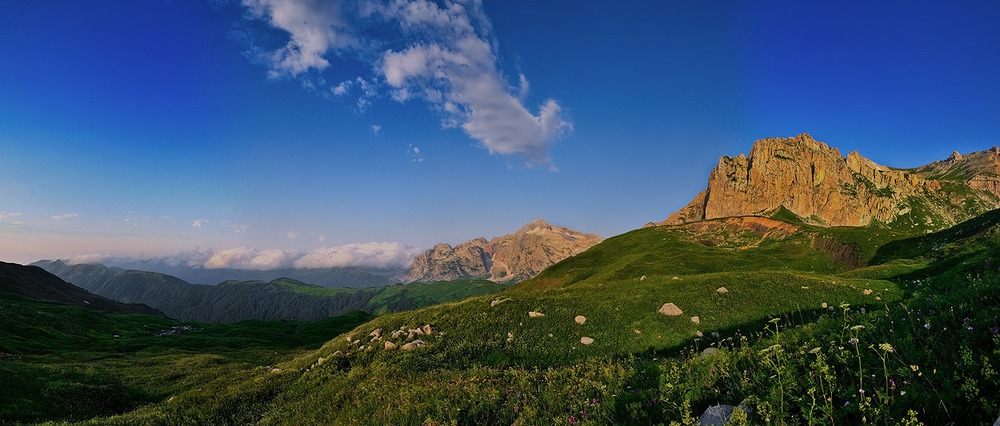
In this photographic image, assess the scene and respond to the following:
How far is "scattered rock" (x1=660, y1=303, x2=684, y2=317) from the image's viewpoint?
26.1 metres

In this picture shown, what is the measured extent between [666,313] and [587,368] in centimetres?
1604

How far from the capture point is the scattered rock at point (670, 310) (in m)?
26.1

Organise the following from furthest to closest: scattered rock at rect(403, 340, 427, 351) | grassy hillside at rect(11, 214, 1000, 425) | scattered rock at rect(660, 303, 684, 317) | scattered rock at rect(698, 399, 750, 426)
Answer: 1. scattered rock at rect(660, 303, 684, 317)
2. scattered rock at rect(403, 340, 427, 351)
3. scattered rock at rect(698, 399, 750, 426)
4. grassy hillside at rect(11, 214, 1000, 425)

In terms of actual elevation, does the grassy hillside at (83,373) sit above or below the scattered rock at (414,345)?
below

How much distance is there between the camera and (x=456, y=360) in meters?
19.6

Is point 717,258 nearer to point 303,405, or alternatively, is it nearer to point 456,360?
point 456,360

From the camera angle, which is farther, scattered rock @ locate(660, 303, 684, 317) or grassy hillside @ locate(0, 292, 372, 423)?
scattered rock @ locate(660, 303, 684, 317)

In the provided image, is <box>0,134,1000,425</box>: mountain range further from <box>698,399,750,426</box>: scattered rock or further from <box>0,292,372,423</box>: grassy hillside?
<box>0,292,372,423</box>: grassy hillside

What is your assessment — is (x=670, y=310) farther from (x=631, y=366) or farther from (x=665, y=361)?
(x=631, y=366)

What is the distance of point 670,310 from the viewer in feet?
86.8

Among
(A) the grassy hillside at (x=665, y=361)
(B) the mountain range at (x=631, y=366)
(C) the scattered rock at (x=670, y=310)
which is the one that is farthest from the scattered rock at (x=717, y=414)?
(C) the scattered rock at (x=670, y=310)

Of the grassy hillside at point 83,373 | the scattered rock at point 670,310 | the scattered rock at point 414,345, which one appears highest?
the scattered rock at point 670,310

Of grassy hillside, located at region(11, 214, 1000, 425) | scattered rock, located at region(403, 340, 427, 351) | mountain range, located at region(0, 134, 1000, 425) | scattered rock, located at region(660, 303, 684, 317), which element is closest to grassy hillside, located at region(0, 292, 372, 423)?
mountain range, located at region(0, 134, 1000, 425)

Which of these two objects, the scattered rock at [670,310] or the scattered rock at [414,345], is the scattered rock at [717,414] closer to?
the scattered rock at [414,345]
